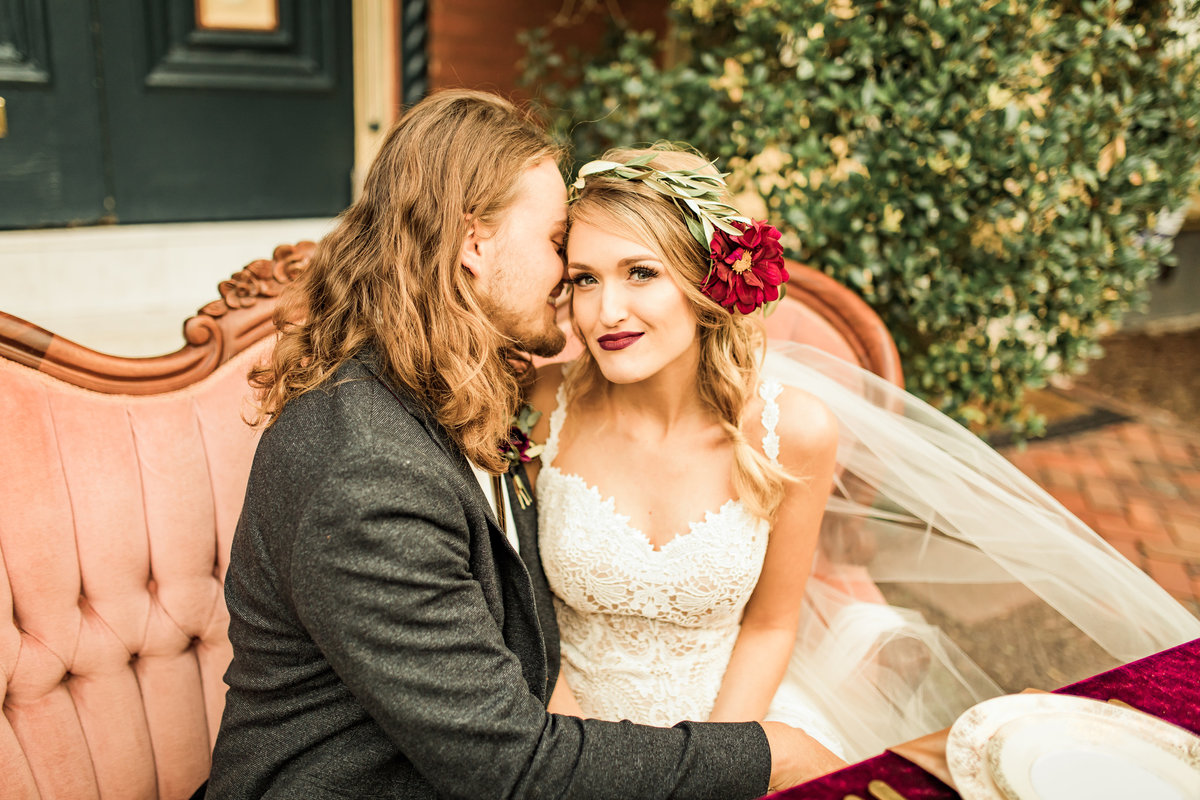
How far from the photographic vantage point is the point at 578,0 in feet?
13.5

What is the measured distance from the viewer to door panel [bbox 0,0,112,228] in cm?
277

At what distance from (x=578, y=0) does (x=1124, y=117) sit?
8.23ft

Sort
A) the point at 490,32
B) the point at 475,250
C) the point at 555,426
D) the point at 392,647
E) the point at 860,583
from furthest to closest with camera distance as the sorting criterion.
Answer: the point at 490,32 → the point at 860,583 → the point at 555,426 → the point at 475,250 → the point at 392,647

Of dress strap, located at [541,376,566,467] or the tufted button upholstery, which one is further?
dress strap, located at [541,376,566,467]

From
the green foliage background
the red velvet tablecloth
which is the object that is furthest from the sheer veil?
the green foliage background

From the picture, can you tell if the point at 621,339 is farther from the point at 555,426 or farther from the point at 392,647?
the point at 392,647

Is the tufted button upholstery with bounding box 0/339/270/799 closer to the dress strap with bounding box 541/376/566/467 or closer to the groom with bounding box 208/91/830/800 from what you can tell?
the groom with bounding box 208/91/830/800

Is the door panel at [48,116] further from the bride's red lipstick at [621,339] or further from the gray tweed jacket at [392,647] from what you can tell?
the bride's red lipstick at [621,339]

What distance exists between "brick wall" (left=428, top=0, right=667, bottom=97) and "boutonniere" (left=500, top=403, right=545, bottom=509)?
7.45 feet

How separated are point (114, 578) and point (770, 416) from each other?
56.0 inches

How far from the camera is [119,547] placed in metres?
1.65

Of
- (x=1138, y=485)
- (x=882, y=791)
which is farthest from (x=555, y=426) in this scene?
(x=1138, y=485)

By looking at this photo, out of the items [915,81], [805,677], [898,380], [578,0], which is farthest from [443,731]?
[578,0]

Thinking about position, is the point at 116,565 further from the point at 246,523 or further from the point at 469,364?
the point at 469,364
